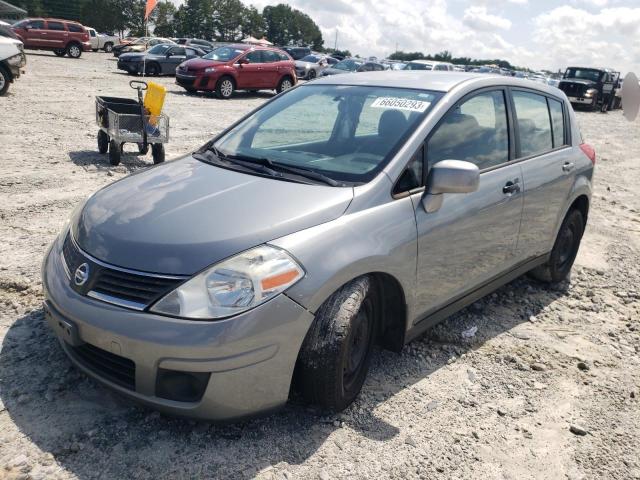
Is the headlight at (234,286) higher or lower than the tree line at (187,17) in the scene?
lower

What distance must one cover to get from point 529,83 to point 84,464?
3.94m

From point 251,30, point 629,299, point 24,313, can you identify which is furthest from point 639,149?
point 251,30

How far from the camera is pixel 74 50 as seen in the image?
102 ft

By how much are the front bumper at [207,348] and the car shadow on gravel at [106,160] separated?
5714 millimetres

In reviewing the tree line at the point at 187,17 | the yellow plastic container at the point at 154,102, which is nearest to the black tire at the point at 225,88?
the yellow plastic container at the point at 154,102

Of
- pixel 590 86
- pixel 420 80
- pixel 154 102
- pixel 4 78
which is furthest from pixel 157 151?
pixel 590 86

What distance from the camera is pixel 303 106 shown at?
13.0 feet

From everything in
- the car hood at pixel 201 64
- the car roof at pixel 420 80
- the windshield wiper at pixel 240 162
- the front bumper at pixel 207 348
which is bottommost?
the front bumper at pixel 207 348

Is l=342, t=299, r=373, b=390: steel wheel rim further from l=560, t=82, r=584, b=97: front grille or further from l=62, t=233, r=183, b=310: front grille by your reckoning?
l=560, t=82, r=584, b=97: front grille

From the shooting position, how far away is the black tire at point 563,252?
15.9 feet

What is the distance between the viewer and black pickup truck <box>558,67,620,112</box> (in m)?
27.4

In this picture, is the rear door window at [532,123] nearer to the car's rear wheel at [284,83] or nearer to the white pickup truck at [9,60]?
the white pickup truck at [9,60]

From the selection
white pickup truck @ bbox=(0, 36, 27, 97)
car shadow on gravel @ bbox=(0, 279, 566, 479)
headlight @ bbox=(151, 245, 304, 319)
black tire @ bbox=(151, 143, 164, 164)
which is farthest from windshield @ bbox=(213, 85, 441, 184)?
white pickup truck @ bbox=(0, 36, 27, 97)

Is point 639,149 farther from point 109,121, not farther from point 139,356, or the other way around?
point 139,356
